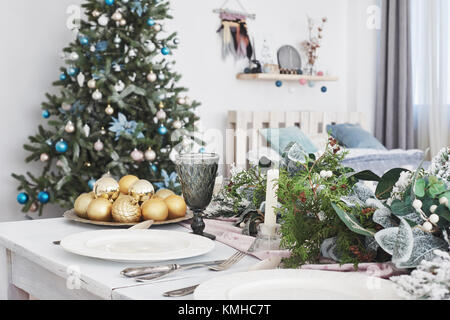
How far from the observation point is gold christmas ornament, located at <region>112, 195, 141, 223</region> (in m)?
→ 1.09

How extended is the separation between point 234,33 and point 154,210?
3081 millimetres

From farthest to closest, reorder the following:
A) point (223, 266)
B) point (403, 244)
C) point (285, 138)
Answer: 1. point (285, 138)
2. point (223, 266)
3. point (403, 244)

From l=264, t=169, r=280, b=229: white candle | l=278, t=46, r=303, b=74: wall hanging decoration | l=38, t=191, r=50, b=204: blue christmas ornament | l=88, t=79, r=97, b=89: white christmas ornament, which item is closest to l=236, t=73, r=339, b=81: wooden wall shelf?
l=278, t=46, r=303, b=74: wall hanging decoration

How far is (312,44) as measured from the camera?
14.3 feet

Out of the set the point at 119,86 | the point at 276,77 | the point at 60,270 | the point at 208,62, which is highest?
the point at 208,62

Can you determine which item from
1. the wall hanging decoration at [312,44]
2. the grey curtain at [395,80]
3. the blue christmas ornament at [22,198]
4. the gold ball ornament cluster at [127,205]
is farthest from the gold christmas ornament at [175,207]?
the grey curtain at [395,80]

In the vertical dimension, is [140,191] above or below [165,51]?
below

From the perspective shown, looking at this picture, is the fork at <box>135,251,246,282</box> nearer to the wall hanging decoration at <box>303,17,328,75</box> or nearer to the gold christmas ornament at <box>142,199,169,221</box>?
the gold christmas ornament at <box>142,199,169,221</box>

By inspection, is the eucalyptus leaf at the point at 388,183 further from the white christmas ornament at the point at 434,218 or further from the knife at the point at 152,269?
the knife at the point at 152,269

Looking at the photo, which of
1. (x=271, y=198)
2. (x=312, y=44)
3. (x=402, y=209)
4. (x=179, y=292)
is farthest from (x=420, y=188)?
(x=312, y=44)

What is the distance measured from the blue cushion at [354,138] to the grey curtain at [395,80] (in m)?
0.61

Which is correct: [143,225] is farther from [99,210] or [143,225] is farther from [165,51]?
[165,51]
